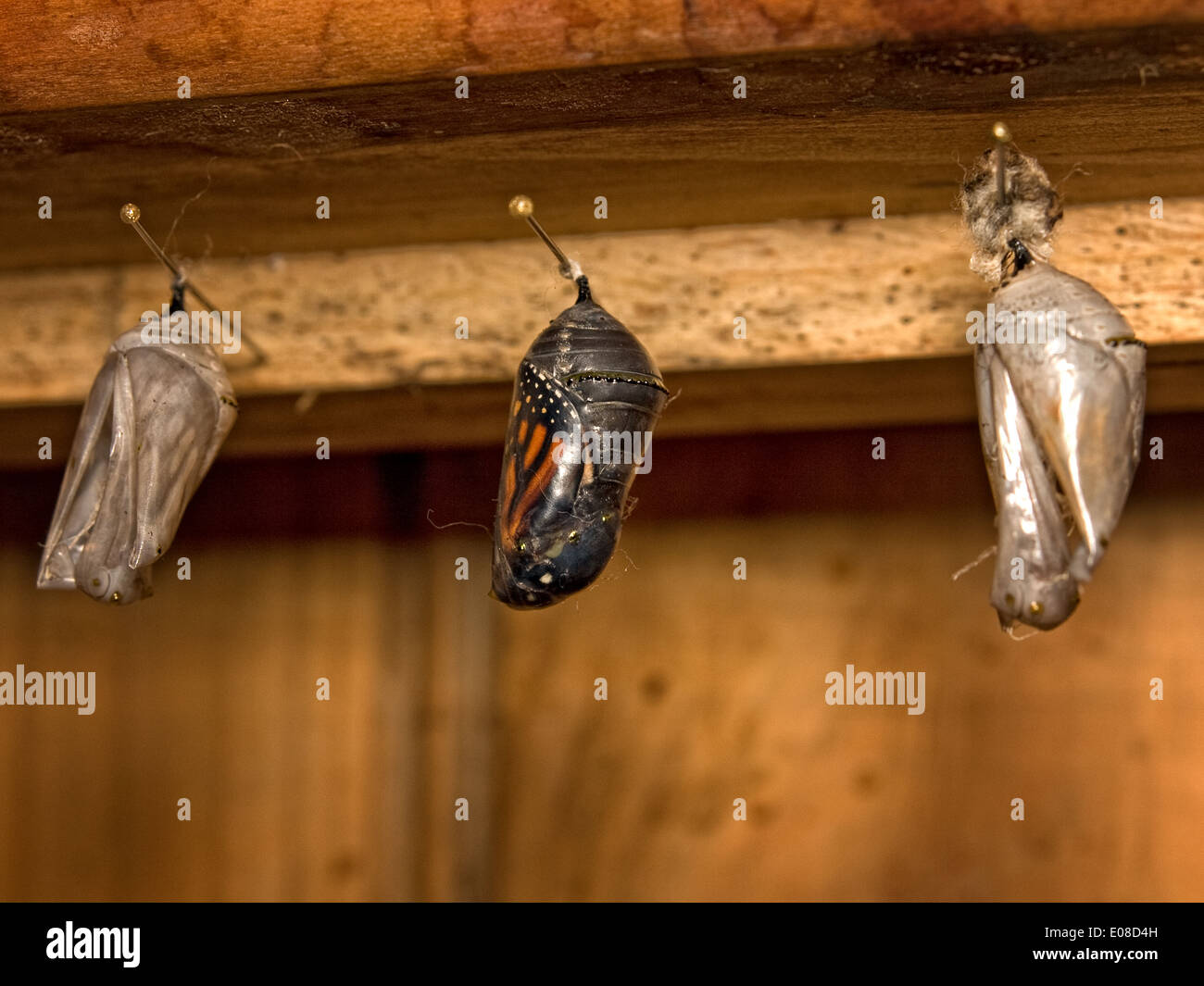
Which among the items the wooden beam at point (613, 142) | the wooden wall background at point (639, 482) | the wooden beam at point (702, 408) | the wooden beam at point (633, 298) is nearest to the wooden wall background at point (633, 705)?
the wooden wall background at point (639, 482)

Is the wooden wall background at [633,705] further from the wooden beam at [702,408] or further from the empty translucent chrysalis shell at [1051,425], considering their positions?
the empty translucent chrysalis shell at [1051,425]

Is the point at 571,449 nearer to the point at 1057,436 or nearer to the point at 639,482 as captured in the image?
the point at 1057,436

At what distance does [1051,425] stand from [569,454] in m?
0.39

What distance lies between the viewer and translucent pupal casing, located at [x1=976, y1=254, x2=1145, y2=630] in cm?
95

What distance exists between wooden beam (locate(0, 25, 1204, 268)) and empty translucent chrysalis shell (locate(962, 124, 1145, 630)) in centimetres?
8

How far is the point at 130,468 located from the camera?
118cm

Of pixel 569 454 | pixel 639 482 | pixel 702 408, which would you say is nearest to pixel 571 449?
pixel 569 454

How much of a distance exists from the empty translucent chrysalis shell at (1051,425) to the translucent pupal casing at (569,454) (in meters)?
0.29

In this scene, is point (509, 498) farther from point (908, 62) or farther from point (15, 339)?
point (15, 339)

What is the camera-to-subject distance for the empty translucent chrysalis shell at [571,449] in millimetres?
1089

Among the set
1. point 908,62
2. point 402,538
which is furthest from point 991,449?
point 402,538

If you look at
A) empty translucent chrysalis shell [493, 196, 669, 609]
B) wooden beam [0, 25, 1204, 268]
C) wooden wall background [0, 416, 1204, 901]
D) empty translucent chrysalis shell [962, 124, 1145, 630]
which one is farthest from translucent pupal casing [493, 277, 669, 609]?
wooden wall background [0, 416, 1204, 901]

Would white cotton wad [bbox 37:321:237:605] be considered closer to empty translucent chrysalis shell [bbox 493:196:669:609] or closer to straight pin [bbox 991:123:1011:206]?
empty translucent chrysalis shell [bbox 493:196:669:609]
